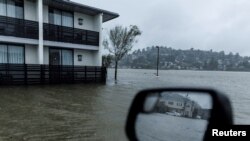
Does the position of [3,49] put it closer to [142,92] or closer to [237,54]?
[142,92]

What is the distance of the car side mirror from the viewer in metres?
1.62

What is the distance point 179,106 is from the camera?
7.17 feet

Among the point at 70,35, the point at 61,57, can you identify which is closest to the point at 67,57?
the point at 61,57

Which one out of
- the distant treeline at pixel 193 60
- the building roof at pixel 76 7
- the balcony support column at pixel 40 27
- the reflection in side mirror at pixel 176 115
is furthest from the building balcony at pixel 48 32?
the distant treeline at pixel 193 60

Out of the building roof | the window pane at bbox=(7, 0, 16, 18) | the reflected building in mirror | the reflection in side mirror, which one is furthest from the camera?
the building roof

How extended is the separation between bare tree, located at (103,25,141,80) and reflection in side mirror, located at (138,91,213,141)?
1032 inches

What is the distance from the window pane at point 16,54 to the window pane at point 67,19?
4070 mm

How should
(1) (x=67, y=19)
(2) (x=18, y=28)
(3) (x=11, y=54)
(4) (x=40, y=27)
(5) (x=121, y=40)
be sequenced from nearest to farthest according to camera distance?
(2) (x=18, y=28) < (3) (x=11, y=54) < (4) (x=40, y=27) < (1) (x=67, y=19) < (5) (x=121, y=40)

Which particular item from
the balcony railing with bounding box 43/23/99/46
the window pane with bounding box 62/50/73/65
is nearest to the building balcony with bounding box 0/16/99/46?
the balcony railing with bounding box 43/23/99/46

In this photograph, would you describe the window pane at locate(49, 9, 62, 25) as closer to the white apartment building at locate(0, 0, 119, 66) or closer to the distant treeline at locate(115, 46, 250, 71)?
the white apartment building at locate(0, 0, 119, 66)

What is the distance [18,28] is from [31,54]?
2.18m

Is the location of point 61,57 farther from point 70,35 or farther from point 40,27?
point 40,27

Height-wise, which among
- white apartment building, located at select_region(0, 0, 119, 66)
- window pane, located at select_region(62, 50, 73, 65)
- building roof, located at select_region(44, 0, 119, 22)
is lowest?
window pane, located at select_region(62, 50, 73, 65)

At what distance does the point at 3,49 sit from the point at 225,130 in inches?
674
